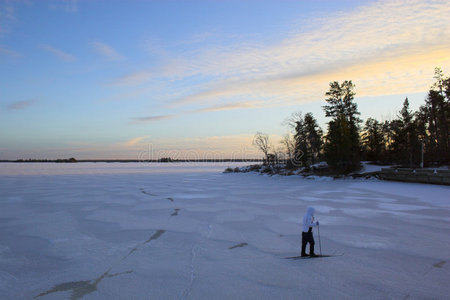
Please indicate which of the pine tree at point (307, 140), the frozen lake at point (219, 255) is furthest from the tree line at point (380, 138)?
the frozen lake at point (219, 255)

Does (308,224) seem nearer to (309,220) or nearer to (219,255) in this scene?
(309,220)

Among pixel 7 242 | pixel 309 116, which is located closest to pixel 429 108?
pixel 309 116

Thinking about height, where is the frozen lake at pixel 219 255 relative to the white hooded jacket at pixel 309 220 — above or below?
below

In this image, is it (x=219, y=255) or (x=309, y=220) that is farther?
(x=219, y=255)

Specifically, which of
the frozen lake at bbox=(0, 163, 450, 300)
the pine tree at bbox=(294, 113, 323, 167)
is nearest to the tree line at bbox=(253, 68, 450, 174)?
the pine tree at bbox=(294, 113, 323, 167)

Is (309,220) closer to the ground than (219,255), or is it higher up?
higher up

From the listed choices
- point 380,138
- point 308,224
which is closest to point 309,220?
point 308,224

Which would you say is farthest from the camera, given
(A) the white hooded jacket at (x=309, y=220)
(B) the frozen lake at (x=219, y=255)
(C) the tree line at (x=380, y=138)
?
(C) the tree line at (x=380, y=138)

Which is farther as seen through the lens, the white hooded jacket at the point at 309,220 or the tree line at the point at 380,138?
the tree line at the point at 380,138

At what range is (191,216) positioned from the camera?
11.2 m

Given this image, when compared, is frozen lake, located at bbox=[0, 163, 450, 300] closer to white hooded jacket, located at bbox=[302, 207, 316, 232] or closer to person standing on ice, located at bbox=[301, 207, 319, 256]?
person standing on ice, located at bbox=[301, 207, 319, 256]

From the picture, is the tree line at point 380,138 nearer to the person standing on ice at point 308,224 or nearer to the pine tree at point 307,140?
the pine tree at point 307,140

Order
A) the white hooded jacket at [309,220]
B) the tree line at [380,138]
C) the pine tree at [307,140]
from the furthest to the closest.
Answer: the pine tree at [307,140] → the tree line at [380,138] → the white hooded jacket at [309,220]

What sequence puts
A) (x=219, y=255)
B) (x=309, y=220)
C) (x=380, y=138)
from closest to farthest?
1. (x=309, y=220)
2. (x=219, y=255)
3. (x=380, y=138)
